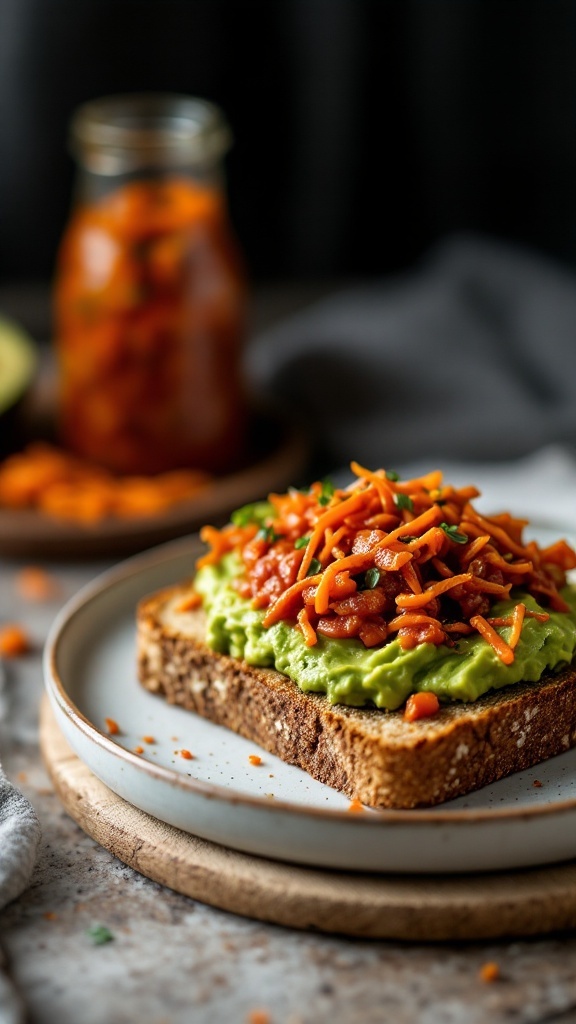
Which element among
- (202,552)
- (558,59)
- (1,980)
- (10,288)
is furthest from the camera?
(10,288)

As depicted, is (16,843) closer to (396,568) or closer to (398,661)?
(398,661)

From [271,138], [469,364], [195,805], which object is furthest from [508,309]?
[195,805]

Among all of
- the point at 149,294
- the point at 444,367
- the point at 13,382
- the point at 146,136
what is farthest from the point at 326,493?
the point at 444,367

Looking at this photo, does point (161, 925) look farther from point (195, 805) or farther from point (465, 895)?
point (465, 895)

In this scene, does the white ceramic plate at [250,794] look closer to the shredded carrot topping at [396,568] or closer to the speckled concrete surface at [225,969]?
the speckled concrete surface at [225,969]

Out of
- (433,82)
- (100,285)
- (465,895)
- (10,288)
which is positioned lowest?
(10,288)
